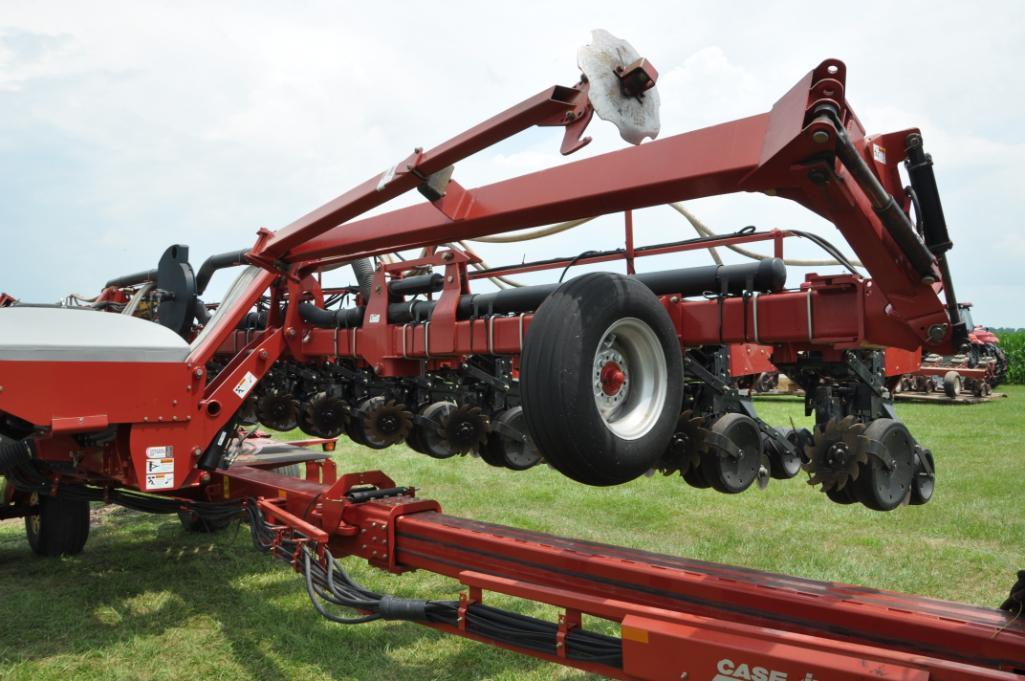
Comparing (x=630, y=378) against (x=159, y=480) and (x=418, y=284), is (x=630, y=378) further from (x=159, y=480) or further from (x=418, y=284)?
(x=159, y=480)

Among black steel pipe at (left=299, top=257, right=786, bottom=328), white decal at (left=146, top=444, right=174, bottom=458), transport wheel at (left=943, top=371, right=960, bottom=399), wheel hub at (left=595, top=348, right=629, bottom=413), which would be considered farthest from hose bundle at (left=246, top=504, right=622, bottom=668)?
transport wheel at (left=943, top=371, right=960, bottom=399)

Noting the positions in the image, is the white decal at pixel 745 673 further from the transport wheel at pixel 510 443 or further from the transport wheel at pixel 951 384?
the transport wheel at pixel 951 384

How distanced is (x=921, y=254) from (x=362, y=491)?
10.4ft

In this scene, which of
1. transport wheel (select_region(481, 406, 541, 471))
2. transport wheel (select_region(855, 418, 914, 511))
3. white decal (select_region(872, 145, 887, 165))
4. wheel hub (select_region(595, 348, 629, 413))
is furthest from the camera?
transport wheel (select_region(481, 406, 541, 471))

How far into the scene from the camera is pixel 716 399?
4.45m

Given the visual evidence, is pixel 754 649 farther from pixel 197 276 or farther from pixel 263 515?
pixel 197 276

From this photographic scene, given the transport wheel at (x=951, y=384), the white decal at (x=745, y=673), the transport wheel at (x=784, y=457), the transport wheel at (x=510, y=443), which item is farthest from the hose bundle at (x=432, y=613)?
the transport wheel at (x=951, y=384)

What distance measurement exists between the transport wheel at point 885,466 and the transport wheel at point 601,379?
4.09 feet

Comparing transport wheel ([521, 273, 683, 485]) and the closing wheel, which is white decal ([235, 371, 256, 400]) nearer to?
the closing wheel

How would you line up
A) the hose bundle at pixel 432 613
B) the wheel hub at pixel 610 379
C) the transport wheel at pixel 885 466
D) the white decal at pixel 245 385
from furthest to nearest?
the white decal at pixel 245 385 < the transport wheel at pixel 885 466 < the wheel hub at pixel 610 379 < the hose bundle at pixel 432 613

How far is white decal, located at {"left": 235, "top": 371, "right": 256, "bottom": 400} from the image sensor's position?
188 inches

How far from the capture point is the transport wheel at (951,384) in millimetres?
19811

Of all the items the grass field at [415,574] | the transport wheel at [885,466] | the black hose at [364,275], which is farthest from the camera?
the black hose at [364,275]

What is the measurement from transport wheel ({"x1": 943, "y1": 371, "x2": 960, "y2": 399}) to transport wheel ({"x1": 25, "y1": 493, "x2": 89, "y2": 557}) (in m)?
20.0
